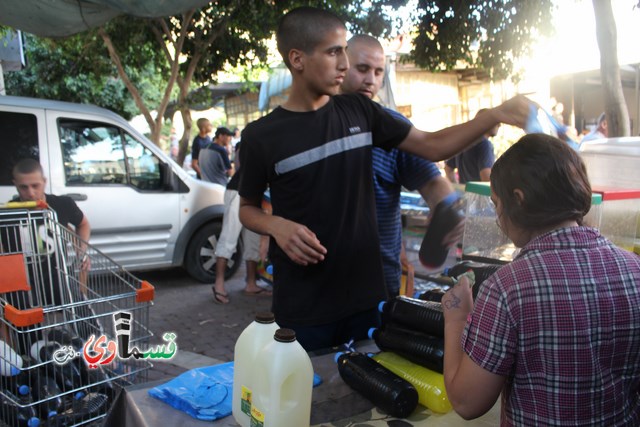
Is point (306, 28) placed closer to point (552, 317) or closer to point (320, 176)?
point (320, 176)

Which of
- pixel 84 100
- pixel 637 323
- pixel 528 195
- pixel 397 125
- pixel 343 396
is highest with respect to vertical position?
pixel 84 100

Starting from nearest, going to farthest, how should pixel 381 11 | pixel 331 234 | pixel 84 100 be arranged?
pixel 331 234, pixel 381 11, pixel 84 100

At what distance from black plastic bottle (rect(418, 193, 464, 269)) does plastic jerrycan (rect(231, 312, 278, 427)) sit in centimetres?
127

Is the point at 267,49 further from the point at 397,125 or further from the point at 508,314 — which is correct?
the point at 508,314

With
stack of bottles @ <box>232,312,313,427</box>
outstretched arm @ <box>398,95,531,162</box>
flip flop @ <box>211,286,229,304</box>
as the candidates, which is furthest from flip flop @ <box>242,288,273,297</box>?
stack of bottles @ <box>232,312,313,427</box>

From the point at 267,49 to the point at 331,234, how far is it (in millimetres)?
8418

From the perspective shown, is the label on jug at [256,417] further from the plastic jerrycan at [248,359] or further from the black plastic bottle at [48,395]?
the black plastic bottle at [48,395]

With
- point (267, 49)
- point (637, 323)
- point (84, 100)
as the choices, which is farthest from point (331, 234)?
point (84, 100)

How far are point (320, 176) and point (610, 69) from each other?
2026 millimetres

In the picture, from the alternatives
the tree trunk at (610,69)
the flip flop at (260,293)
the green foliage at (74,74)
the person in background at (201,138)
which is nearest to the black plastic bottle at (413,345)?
the tree trunk at (610,69)

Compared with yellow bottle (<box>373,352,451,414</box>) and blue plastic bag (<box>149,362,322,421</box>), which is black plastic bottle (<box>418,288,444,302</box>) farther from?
blue plastic bag (<box>149,362,322,421</box>)

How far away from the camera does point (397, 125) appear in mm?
2227

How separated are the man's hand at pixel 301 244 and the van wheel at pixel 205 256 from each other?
5.20 metres

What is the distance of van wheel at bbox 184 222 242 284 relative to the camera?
688 centimetres
